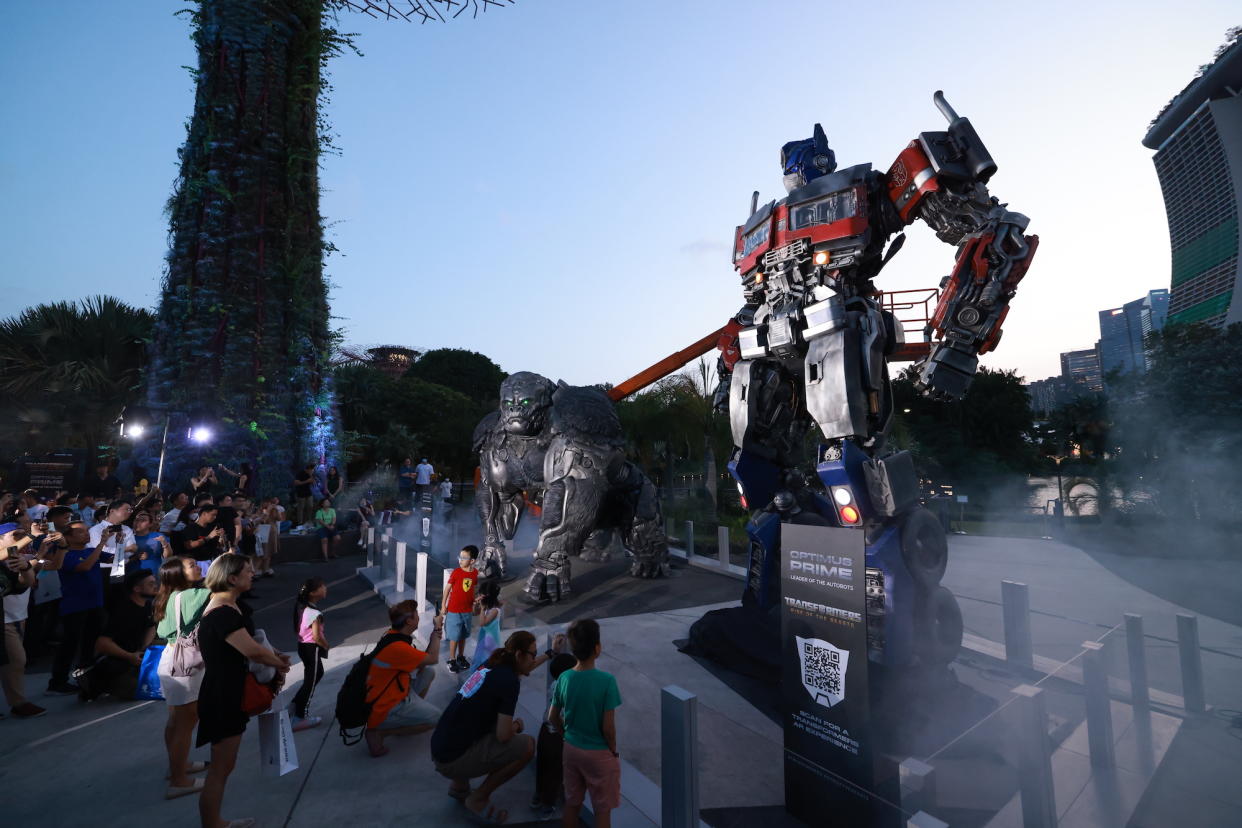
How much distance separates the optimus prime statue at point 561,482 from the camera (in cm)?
668

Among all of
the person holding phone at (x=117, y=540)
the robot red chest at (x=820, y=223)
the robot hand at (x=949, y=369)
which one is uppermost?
the robot red chest at (x=820, y=223)

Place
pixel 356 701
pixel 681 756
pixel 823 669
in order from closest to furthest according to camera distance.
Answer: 1. pixel 681 756
2. pixel 823 669
3. pixel 356 701

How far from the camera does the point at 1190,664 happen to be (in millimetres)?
3852

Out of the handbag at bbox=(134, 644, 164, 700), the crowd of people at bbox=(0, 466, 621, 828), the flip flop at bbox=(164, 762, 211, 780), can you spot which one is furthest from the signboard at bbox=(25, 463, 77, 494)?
the flip flop at bbox=(164, 762, 211, 780)

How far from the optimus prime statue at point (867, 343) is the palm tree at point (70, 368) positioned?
1743cm

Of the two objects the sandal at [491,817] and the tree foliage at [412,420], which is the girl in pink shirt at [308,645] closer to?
the sandal at [491,817]

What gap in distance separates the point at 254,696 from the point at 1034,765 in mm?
3499

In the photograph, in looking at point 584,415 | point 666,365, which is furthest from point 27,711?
point 666,365

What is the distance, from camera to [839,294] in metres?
4.18

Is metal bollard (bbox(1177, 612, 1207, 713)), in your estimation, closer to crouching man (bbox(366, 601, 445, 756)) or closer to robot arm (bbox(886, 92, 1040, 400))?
robot arm (bbox(886, 92, 1040, 400))

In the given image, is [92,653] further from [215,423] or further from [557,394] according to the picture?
[215,423]

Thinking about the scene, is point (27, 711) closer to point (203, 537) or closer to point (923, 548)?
point (203, 537)

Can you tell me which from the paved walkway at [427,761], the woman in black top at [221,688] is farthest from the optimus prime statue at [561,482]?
the woman in black top at [221,688]

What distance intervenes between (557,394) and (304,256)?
12294 millimetres
